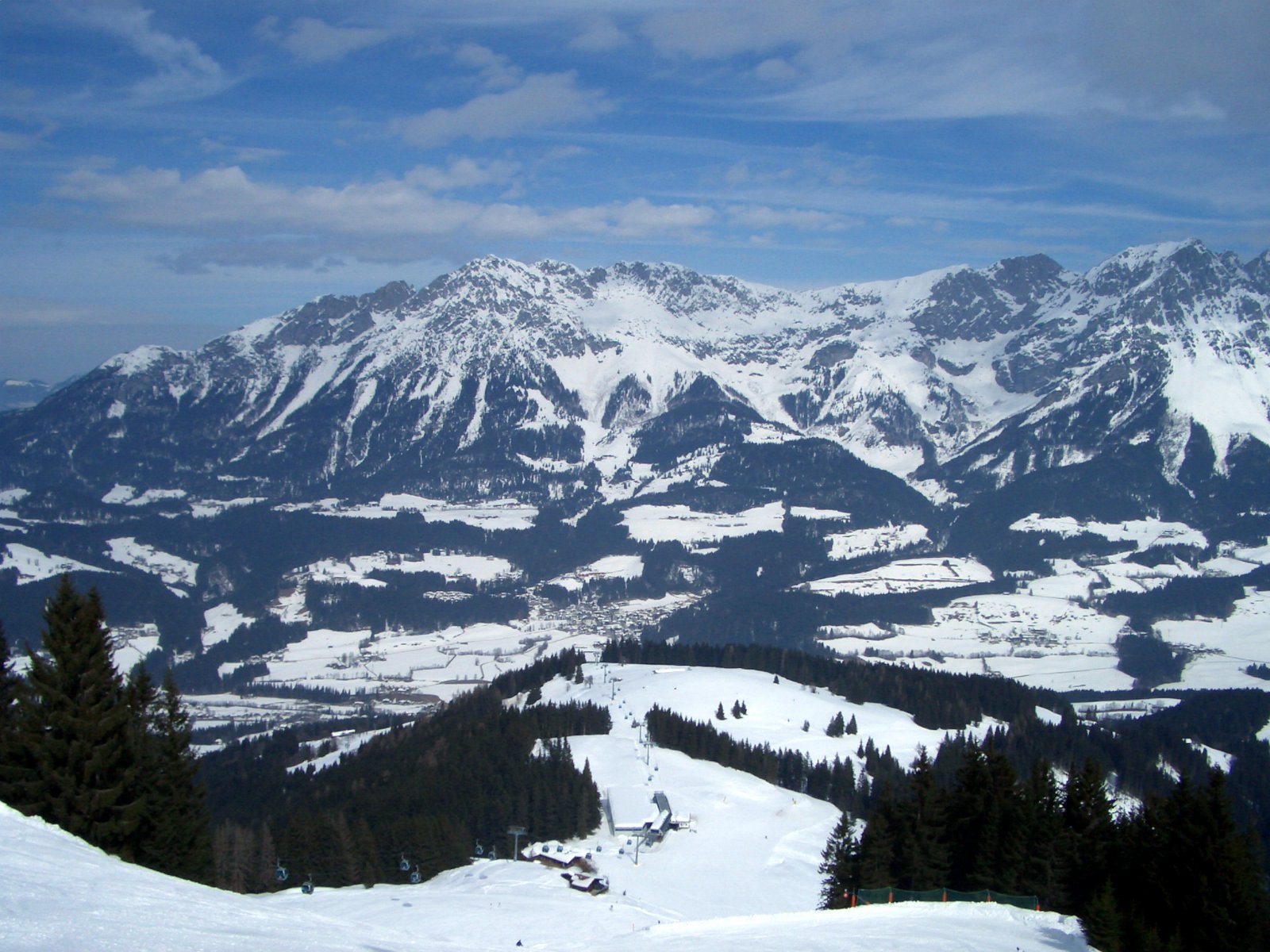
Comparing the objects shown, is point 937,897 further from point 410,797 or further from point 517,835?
point 410,797

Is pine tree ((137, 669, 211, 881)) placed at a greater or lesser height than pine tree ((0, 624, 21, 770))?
lesser

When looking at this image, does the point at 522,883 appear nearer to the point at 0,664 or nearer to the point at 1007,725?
the point at 0,664

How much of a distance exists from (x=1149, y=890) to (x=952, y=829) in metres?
11.6

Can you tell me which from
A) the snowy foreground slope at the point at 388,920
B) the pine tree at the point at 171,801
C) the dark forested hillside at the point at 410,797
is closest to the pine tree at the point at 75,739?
the pine tree at the point at 171,801

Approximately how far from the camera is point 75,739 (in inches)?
1556

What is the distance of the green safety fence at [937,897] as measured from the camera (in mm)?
46062

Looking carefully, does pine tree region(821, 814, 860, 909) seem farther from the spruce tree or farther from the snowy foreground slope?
the spruce tree

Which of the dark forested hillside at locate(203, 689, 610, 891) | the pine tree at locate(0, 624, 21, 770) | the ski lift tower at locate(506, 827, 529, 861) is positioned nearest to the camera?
the pine tree at locate(0, 624, 21, 770)

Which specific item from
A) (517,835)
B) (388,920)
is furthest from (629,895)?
(388,920)

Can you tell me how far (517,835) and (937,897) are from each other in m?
37.0

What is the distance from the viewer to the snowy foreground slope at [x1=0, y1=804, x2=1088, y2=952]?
77.9 feet

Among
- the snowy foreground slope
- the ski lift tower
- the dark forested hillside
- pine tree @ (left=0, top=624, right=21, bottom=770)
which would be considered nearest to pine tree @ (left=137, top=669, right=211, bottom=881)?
the snowy foreground slope

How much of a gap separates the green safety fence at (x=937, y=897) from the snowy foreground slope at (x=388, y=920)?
13.5 ft

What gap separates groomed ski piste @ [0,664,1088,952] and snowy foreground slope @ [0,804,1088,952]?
0.29ft
